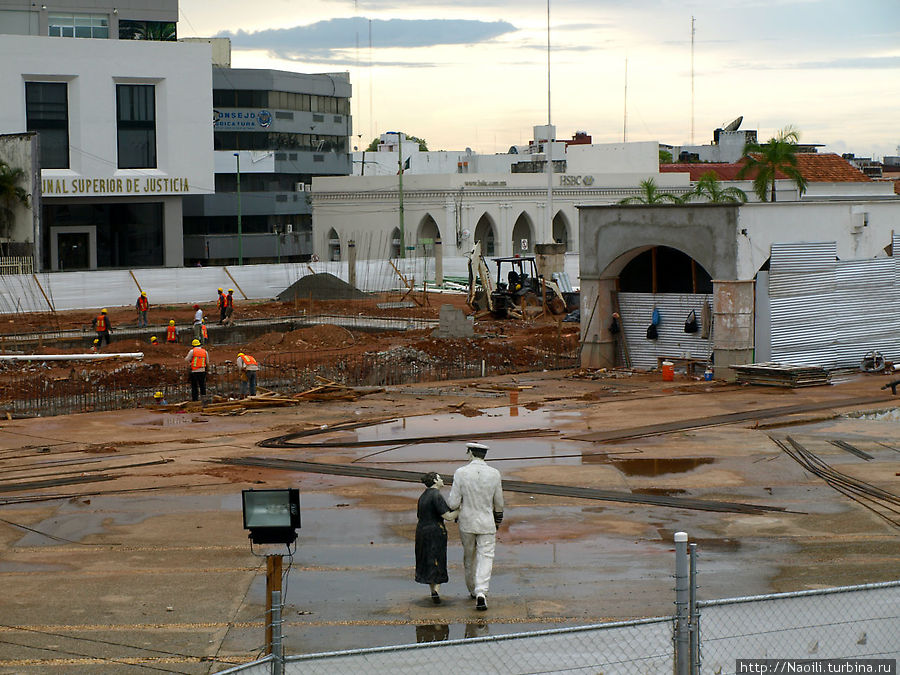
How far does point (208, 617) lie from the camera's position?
40.0 ft

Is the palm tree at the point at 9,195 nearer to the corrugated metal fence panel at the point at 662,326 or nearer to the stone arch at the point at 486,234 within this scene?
the stone arch at the point at 486,234

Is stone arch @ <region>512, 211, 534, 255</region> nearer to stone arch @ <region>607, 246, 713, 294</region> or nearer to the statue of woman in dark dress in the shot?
stone arch @ <region>607, 246, 713, 294</region>

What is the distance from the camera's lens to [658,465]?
778 inches

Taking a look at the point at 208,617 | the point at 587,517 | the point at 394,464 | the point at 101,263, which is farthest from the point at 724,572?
the point at 101,263

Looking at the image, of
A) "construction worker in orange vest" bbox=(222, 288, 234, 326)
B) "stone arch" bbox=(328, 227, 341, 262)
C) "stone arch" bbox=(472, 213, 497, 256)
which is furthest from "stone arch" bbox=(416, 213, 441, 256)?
"construction worker in orange vest" bbox=(222, 288, 234, 326)

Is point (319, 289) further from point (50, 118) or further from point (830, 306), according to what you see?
point (830, 306)

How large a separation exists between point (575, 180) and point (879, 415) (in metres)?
55.8

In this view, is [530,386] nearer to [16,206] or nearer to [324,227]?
[16,206]

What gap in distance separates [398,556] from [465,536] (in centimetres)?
222

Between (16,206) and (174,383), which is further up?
(16,206)

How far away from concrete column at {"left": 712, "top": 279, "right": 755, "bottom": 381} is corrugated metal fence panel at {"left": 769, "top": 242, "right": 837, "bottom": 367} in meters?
0.69

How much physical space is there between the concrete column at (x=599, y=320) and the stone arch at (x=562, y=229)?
4607 cm

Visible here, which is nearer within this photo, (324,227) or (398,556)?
(398,556)

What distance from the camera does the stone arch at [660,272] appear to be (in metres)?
32.2
